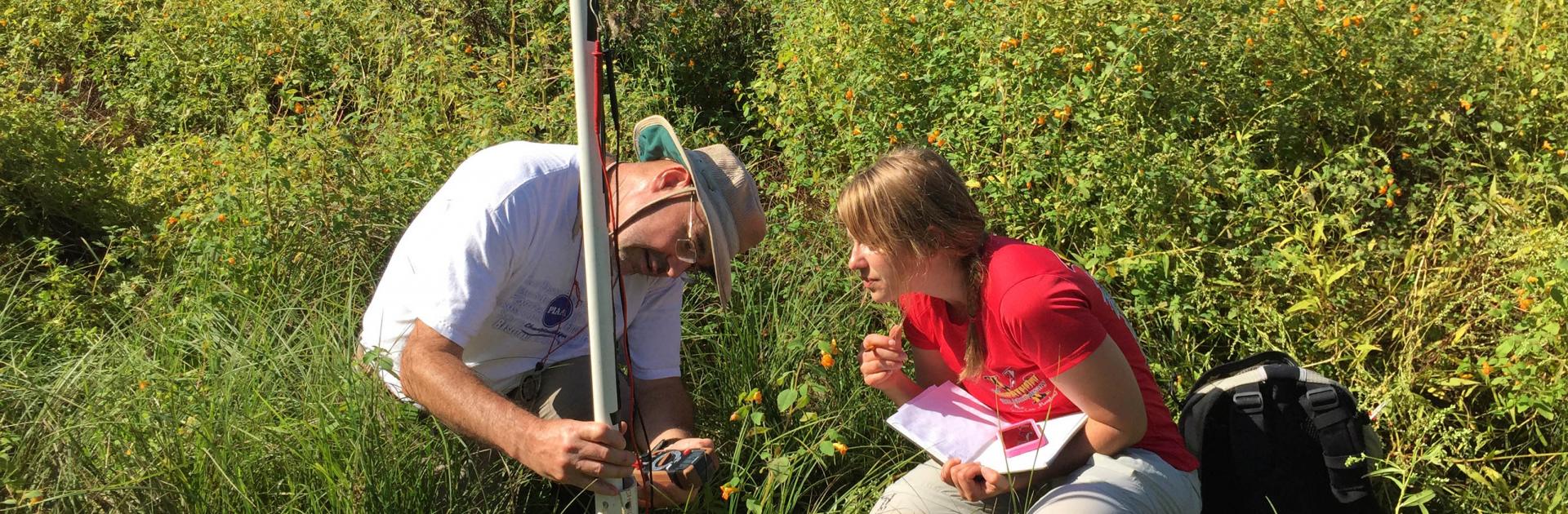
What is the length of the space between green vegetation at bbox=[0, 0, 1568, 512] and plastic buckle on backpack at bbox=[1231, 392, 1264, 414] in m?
0.41

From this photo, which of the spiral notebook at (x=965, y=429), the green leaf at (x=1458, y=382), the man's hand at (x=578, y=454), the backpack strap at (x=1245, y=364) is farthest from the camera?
the green leaf at (x=1458, y=382)

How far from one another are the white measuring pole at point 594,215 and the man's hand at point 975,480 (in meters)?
0.71

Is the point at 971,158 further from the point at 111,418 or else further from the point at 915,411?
the point at 111,418

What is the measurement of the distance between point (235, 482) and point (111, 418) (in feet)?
1.14

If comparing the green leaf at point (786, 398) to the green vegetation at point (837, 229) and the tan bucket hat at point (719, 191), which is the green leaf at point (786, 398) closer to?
the green vegetation at point (837, 229)

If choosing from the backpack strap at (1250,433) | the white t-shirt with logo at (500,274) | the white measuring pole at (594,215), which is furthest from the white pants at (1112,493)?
the white t-shirt with logo at (500,274)

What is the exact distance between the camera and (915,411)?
8.41 ft

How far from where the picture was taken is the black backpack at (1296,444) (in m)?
2.44

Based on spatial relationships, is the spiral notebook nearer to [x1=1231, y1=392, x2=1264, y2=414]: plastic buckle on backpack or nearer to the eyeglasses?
[x1=1231, y1=392, x2=1264, y2=414]: plastic buckle on backpack

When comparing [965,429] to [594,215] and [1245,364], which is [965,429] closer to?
[1245,364]

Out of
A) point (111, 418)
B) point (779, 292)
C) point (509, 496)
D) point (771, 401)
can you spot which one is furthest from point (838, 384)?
point (111, 418)

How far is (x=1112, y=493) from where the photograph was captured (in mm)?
2295

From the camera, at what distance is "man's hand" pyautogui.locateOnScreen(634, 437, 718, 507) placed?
2.58m

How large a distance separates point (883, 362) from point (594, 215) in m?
0.86
